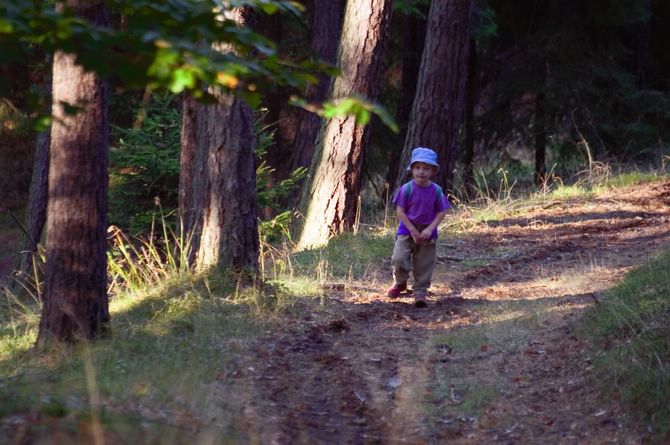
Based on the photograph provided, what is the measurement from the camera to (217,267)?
8.67 metres

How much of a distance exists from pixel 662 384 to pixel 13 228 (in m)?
23.1

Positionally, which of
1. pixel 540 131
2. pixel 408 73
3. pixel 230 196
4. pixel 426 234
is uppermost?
pixel 408 73

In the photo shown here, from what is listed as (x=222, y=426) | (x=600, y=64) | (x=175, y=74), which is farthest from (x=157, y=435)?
(x=600, y=64)

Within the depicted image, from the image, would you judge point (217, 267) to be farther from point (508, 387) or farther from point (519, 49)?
point (519, 49)

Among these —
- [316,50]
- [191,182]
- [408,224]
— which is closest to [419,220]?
[408,224]

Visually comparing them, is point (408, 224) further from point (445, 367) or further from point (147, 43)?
point (147, 43)

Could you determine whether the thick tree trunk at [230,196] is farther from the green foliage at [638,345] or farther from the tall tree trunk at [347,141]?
the tall tree trunk at [347,141]

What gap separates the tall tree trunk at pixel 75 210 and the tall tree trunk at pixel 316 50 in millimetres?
12534

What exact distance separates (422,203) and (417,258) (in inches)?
24.0

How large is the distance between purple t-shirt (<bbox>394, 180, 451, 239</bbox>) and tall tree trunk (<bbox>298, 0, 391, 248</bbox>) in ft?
12.1

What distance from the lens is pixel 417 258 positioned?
957 cm

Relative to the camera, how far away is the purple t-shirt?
30.7ft

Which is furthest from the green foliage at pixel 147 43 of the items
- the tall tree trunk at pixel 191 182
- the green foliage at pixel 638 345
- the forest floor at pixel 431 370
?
the tall tree trunk at pixel 191 182

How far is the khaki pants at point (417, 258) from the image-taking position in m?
9.51
